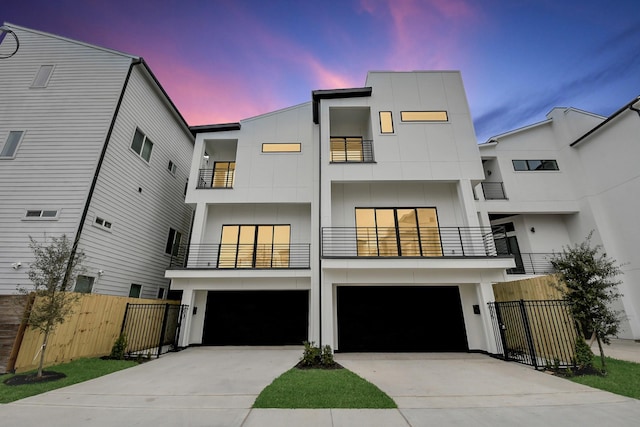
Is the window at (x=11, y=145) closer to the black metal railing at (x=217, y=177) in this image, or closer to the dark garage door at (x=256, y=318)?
the black metal railing at (x=217, y=177)

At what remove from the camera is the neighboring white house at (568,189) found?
1160cm

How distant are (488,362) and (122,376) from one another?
9.85m

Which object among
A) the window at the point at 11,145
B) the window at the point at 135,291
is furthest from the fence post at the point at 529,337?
the window at the point at 11,145

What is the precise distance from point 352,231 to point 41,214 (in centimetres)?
1071

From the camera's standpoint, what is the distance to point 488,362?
7496 mm

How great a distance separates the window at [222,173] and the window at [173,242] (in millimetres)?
3497

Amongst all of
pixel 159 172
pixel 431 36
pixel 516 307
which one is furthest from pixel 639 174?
pixel 159 172

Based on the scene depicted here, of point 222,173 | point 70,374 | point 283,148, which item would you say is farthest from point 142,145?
point 70,374

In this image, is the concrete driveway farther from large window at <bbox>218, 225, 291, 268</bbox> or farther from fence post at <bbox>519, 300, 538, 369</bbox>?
large window at <bbox>218, 225, 291, 268</bbox>

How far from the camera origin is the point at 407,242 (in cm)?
1013

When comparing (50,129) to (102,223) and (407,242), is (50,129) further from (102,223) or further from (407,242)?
(407,242)

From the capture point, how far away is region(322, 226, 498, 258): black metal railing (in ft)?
31.6

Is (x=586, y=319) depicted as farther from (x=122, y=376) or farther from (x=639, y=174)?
(x=122, y=376)

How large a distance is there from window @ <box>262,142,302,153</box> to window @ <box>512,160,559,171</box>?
12.4m
